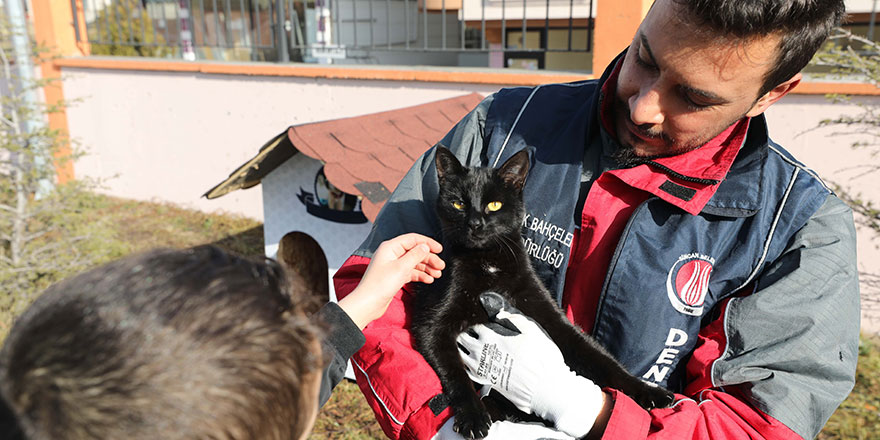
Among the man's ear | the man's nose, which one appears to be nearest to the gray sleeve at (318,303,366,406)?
the man's nose

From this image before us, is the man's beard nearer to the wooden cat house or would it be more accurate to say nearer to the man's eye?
the man's eye

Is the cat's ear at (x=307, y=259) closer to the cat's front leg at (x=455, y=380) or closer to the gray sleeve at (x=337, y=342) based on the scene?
the cat's front leg at (x=455, y=380)

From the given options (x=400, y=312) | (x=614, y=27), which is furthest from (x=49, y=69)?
(x=400, y=312)

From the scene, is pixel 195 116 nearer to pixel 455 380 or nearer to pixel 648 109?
pixel 455 380

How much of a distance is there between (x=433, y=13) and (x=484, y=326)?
10.4 metres

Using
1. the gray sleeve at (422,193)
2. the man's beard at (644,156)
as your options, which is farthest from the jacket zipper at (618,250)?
the gray sleeve at (422,193)

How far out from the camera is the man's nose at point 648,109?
1510mm

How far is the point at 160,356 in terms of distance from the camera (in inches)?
31.1

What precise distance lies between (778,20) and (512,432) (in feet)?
4.03

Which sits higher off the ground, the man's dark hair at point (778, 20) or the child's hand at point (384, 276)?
the man's dark hair at point (778, 20)

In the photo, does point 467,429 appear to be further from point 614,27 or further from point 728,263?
point 614,27

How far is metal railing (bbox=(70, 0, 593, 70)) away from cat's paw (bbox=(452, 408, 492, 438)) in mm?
4772

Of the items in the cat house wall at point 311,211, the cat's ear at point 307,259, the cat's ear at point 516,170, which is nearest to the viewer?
the cat's ear at point 516,170

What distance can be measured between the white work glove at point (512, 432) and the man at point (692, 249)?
0.12 ft
